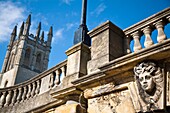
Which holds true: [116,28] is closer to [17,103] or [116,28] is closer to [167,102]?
[167,102]

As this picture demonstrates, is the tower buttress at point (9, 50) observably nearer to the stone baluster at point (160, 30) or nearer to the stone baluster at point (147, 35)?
the stone baluster at point (147, 35)

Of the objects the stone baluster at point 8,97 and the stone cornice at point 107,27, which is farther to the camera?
the stone baluster at point 8,97

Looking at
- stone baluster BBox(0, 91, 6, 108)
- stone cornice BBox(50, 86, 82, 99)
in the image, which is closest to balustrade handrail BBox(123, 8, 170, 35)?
stone cornice BBox(50, 86, 82, 99)

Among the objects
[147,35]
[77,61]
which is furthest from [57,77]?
[147,35]

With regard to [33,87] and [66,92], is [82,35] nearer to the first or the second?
[66,92]

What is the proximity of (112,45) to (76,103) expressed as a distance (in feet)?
4.05

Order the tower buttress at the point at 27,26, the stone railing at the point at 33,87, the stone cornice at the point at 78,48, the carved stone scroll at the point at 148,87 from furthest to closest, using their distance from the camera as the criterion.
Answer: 1. the tower buttress at the point at 27,26
2. the stone railing at the point at 33,87
3. the stone cornice at the point at 78,48
4. the carved stone scroll at the point at 148,87

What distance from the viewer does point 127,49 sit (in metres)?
3.78

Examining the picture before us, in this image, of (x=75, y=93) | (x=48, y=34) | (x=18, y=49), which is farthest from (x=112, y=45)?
(x=48, y=34)

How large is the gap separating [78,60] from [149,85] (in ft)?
5.76

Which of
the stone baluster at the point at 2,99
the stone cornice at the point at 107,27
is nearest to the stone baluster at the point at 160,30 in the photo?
the stone cornice at the point at 107,27

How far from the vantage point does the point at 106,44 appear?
369cm

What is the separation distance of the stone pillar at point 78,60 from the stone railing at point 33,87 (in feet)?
1.68

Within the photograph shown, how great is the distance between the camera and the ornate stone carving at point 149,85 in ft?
8.63
